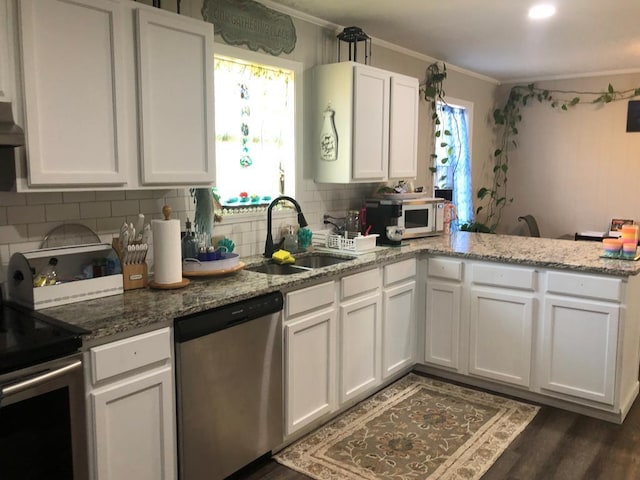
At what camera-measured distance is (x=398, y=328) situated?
366 centimetres

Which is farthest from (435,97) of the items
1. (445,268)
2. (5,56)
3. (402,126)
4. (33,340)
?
(33,340)

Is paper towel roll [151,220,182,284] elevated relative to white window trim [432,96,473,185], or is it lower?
lower

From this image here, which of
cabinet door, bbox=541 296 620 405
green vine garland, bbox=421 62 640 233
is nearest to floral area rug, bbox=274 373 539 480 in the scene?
cabinet door, bbox=541 296 620 405

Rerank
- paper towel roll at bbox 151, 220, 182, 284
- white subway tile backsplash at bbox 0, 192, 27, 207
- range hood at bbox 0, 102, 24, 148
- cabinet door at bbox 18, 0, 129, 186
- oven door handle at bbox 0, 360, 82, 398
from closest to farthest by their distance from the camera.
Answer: oven door handle at bbox 0, 360, 82, 398 < range hood at bbox 0, 102, 24, 148 < cabinet door at bbox 18, 0, 129, 186 < white subway tile backsplash at bbox 0, 192, 27, 207 < paper towel roll at bbox 151, 220, 182, 284

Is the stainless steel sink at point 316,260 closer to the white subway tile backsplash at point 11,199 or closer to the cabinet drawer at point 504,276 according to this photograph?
the cabinet drawer at point 504,276

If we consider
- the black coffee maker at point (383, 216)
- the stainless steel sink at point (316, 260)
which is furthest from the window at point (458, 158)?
the stainless steel sink at point (316, 260)

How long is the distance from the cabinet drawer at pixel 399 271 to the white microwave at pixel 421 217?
41 centimetres

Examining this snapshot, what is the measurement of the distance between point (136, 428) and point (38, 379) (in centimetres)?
49

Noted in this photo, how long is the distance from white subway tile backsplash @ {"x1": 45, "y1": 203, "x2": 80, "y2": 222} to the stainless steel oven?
0.64 m

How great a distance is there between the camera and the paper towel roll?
8.16ft

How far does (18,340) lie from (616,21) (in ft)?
13.6

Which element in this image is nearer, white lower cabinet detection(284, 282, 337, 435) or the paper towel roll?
the paper towel roll

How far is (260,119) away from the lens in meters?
3.51

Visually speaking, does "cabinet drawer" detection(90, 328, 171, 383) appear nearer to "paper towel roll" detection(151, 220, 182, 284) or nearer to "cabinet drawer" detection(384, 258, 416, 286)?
"paper towel roll" detection(151, 220, 182, 284)
